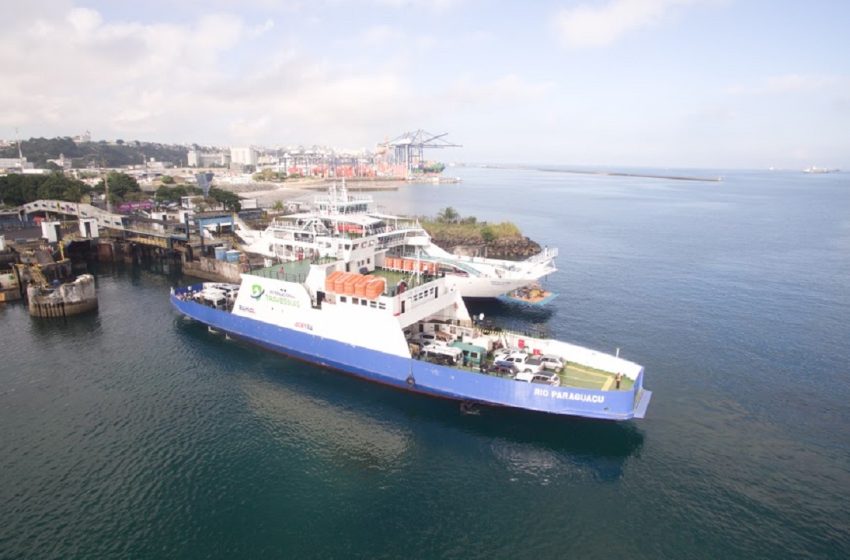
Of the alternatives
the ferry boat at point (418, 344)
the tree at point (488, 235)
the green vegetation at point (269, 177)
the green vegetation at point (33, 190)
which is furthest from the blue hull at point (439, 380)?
the green vegetation at point (269, 177)

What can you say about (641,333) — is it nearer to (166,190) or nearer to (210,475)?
(210,475)

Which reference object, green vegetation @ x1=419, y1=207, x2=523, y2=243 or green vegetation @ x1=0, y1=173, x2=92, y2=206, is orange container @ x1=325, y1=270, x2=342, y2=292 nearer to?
green vegetation @ x1=419, y1=207, x2=523, y2=243

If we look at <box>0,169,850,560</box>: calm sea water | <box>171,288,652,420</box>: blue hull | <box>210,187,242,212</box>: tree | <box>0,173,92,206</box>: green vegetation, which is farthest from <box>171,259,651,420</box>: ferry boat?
<box>0,173,92,206</box>: green vegetation

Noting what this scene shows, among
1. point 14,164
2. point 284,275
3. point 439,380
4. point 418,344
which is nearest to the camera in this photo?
point 439,380

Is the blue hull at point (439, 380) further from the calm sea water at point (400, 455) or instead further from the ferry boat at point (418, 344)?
the calm sea water at point (400, 455)

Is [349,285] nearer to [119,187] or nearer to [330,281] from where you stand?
[330,281]

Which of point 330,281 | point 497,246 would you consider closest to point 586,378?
point 330,281
